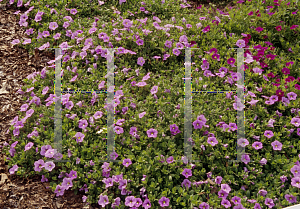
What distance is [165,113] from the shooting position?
13.7 ft

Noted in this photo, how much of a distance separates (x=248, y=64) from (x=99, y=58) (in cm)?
277

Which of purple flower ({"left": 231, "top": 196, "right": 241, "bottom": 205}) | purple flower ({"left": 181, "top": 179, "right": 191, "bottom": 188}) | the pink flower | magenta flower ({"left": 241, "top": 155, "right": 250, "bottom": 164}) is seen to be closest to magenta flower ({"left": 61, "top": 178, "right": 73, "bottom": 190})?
purple flower ({"left": 181, "top": 179, "right": 191, "bottom": 188})

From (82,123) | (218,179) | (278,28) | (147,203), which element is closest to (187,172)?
(218,179)

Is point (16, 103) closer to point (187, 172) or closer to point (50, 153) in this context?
point (50, 153)

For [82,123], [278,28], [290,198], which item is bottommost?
[290,198]

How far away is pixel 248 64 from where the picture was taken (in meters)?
4.98

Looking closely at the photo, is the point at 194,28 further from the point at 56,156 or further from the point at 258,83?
the point at 56,156

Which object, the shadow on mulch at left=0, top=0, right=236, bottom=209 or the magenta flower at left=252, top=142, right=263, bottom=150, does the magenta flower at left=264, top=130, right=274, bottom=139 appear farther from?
the shadow on mulch at left=0, top=0, right=236, bottom=209

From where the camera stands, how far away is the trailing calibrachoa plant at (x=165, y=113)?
364cm

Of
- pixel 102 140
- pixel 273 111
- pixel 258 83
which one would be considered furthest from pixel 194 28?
pixel 102 140

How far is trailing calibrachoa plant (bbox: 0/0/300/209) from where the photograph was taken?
143 inches

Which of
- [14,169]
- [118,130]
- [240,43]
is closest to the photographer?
[14,169]

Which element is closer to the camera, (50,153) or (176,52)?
(50,153)

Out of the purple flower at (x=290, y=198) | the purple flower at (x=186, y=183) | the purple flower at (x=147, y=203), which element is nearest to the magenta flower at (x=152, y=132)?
the purple flower at (x=186, y=183)
